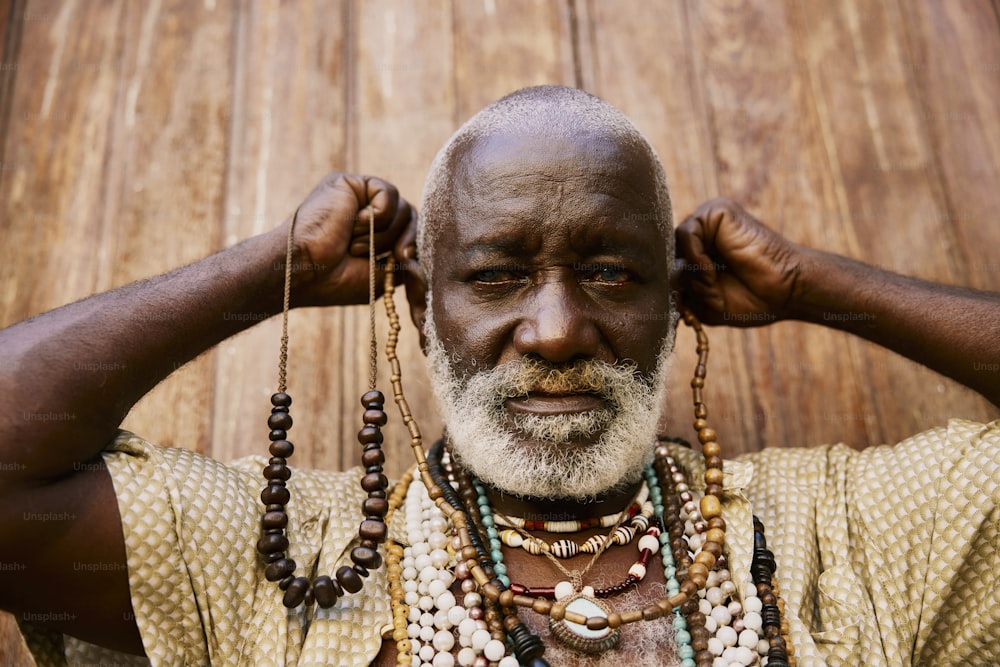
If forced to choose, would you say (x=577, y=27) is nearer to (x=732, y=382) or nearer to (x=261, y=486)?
(x=732, y=382)

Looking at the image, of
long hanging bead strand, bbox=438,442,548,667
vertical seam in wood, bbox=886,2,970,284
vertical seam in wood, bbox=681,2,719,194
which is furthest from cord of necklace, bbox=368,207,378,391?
vertical seam in wood, bbox=886,2,970,284

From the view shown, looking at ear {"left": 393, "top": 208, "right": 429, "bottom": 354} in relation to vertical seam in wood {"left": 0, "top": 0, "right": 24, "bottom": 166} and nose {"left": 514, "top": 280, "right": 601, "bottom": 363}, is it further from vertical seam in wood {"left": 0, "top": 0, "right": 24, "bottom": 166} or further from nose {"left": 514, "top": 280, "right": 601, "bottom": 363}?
vertical seam in wood {"left": 0, "top": 0, "right": 24, "bottom": 166}

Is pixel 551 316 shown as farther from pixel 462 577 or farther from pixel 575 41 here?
pixel 575 41

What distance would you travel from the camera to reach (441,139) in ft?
9.52

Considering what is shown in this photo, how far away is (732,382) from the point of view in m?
2.78

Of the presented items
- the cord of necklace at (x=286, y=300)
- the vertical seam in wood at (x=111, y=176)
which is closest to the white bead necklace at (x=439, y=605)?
the cord of necklace at (x=286, y=300)

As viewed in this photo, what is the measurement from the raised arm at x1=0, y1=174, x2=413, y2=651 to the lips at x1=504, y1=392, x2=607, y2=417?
0.77 meters

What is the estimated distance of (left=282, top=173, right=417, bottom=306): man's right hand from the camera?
2.27m

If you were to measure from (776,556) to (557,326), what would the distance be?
0.85m

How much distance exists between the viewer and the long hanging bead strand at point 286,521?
1.82 meters

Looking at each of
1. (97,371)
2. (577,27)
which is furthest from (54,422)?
(577,27)

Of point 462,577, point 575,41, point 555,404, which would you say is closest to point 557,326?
point 555,404

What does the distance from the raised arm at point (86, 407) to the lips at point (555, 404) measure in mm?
772

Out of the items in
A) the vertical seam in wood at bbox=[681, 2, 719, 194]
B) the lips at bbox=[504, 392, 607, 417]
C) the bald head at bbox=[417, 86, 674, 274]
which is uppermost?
the vertical seam in wood at bbox=[681, 2, 719, 194]
